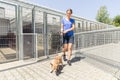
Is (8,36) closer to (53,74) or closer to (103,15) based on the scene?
(53,74)

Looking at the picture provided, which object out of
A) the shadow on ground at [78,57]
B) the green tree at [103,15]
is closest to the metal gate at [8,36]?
the shadow on ground at [78,57]

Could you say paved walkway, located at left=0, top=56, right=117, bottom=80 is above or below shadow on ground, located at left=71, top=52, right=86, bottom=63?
below

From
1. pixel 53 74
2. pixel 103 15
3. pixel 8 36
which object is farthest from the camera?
pixel 103 15

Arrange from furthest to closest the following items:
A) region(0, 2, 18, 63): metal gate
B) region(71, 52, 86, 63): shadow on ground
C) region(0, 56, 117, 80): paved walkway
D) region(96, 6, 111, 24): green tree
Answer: region(96, 6, 111, 24): green tree, region(71, 52, 86, 63): shadow on ground, region(0, 2, 18, 63): metal gate, region(0, 56, 117, 80): paved walkway

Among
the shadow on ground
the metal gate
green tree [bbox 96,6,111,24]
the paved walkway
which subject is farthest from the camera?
green tree [bbox 96,6,111,24]

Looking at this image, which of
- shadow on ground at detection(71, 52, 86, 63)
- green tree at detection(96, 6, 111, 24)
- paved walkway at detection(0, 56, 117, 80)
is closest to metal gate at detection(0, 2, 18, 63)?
paved walkway at detection(0, 56, 117, 80)

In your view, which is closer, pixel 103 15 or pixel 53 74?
pixel 53 74

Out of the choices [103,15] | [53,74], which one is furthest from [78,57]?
[103,15]

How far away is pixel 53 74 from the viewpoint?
15.8 feet

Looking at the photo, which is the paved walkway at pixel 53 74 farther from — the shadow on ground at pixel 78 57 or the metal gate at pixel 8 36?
the metal gate at pixel 8 36

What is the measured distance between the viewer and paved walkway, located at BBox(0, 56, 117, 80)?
4.54 metres

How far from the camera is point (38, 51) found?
284 inches

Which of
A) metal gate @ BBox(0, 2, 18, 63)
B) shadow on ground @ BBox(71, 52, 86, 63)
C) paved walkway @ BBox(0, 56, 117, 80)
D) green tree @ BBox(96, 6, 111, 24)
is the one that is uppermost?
green tree @ BBox(96, 6, 111, 24)

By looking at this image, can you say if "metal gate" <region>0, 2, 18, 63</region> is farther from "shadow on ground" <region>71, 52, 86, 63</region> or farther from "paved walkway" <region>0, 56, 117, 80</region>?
"shadow on ground" <region>71, 52, 86, 63</region>
